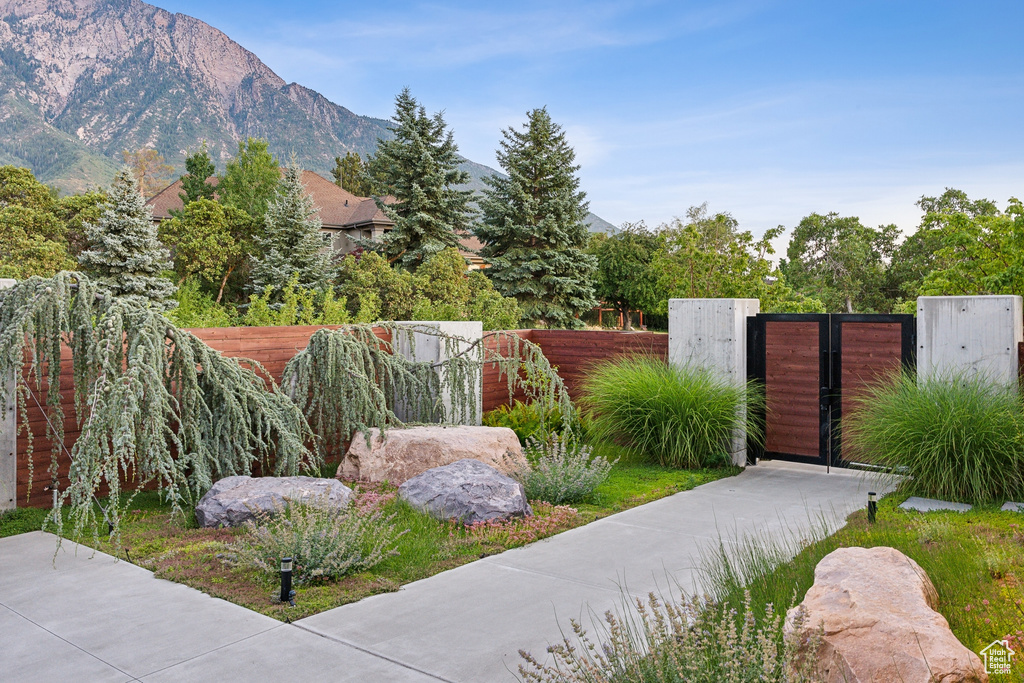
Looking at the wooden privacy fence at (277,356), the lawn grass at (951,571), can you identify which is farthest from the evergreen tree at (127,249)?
the lawn grass at (951,571)

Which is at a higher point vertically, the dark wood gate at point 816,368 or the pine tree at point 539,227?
the pine tree at point 539,227

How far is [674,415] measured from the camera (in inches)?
350

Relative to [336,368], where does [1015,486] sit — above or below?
below

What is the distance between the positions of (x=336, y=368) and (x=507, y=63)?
1187 inches

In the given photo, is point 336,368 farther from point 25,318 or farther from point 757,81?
point 757,81

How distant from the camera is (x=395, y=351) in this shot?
28.7 feet

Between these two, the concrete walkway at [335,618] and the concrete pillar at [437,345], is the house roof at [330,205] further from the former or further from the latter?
the concrete walkway at [335,618]

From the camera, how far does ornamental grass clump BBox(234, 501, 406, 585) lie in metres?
4.98

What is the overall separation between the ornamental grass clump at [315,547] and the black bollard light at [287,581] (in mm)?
285

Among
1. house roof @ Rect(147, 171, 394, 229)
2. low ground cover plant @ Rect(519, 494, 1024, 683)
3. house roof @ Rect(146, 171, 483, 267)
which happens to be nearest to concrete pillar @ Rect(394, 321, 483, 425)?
low ground cover plant @ Rect(519, 494, 1024, 683)

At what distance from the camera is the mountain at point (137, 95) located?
118688 millimetres

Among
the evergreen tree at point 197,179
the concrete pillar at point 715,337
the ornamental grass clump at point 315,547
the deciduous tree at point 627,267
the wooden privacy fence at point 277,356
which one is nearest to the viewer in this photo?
the ornamental grass clump at point 315,547

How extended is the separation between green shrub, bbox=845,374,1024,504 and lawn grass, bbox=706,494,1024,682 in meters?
0.88

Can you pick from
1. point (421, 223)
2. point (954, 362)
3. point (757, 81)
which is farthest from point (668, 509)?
point (421, 223)
